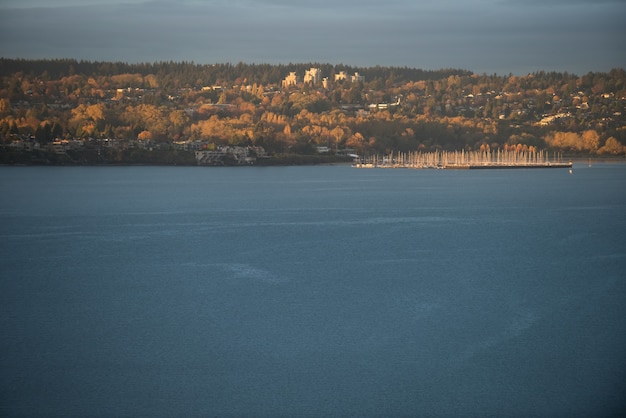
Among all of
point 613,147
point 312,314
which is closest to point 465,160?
point 613,147

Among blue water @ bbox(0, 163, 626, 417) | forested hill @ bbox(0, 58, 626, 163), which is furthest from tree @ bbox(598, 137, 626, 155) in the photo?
blue water @ bbox(0, 163, 626, 417)

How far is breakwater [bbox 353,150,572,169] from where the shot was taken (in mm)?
55344

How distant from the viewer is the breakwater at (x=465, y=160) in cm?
5534

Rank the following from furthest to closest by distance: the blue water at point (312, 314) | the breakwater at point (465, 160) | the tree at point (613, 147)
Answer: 1. the tree at point (613, 147)
2. the breakwater at point (465, 160)
3. the blue water at point (312, 314)

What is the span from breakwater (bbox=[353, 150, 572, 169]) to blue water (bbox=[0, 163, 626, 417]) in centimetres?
3149

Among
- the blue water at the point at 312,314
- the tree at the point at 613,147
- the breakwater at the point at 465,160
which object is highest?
the blue water at the point at 312,314

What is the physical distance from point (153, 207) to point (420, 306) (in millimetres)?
15351

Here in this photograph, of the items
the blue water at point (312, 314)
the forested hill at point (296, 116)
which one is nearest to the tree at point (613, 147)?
the forested hill at point (296, 116)

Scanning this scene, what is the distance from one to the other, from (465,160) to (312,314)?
4924 centimetres

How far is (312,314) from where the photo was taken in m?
11.8

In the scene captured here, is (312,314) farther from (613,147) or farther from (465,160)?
(613,147)

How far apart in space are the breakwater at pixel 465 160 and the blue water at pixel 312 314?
31493 mm

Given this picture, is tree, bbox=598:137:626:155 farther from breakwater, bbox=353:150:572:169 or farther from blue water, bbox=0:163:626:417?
blue water, bbox=0:163:626:417

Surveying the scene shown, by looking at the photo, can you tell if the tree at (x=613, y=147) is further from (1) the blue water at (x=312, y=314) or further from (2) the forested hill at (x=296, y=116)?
(1) the blue water at (x=312, y=314)
